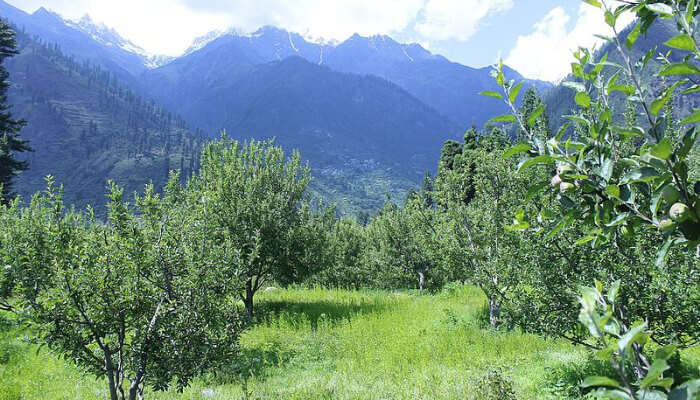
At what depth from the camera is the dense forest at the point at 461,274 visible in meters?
1.39

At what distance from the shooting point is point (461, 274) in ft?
47.2

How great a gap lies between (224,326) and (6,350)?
9.83 meters

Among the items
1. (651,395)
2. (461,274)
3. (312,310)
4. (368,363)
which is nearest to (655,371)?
(651,395)

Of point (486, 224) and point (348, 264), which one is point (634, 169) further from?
point (348, 264)

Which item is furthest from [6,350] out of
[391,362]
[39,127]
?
[39,127]

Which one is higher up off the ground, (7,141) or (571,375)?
(571,375)

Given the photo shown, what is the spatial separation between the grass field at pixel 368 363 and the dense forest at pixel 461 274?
71mm

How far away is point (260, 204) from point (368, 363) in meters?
7.44

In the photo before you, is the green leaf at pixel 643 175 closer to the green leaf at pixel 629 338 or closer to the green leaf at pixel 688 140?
the green leaf at pixel 688 140

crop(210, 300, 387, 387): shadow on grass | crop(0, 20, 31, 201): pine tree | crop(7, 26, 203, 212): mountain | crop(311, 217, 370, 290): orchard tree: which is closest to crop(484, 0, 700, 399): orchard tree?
crop(210, 300, 387, 387): shadow on grass

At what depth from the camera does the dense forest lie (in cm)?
139

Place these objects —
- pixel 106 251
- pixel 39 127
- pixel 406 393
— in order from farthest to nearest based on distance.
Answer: pixel 39 127 < pixel 406 393 < pixel 106 251

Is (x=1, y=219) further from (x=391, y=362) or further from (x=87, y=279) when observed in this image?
(x=391, y=362)

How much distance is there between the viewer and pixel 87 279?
5.20 m
